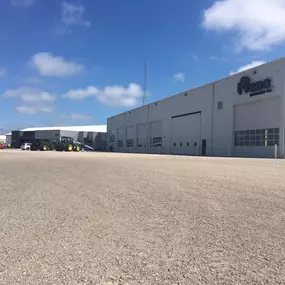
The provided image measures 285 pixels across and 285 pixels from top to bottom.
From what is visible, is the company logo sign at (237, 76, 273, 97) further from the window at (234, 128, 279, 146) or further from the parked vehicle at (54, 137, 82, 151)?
the parked vehicle at (54, 137, 82, 151)

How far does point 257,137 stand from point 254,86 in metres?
6.00

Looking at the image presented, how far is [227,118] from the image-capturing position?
161 ft

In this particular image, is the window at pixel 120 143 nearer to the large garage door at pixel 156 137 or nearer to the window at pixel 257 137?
the large garage door at pixel 156 137

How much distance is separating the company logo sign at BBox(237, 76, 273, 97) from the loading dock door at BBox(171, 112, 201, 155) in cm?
1088

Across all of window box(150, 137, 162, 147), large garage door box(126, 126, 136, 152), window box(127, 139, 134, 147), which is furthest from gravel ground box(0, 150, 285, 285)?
window box(127, 139, 134, 147)

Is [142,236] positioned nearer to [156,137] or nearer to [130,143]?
[156,137]

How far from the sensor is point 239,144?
1833 inches

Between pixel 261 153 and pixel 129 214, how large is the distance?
38015mm

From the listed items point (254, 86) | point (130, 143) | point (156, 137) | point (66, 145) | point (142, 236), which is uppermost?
point (254, 86)

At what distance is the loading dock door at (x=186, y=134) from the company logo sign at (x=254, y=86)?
10.9 m

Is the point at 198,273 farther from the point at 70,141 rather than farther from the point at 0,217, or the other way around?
the point at 70,141

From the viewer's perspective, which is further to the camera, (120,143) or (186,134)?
(120,143)

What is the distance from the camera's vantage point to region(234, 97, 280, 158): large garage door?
135ft

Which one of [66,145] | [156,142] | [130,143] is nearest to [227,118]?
[156,142]
